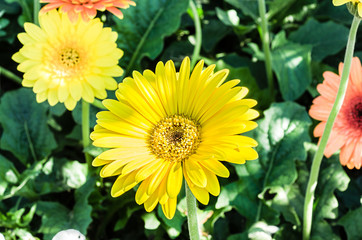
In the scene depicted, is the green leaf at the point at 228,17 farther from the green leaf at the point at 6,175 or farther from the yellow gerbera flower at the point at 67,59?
the green leaf at the point at 6,175

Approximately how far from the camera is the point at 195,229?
43.0 inches

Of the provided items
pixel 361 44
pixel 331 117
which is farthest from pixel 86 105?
pixel 361 44

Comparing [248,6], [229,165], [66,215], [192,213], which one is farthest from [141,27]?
[192,213]

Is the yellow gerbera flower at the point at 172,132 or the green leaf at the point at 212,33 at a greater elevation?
the green leaf at the point at 212,33

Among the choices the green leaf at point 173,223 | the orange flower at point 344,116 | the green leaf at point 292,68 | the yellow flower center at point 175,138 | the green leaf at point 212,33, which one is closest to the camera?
the yellow flower center at point 175,138

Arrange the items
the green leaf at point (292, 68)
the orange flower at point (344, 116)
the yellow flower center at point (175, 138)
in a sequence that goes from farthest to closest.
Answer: the green leaf at point (292, 68), the orange flower at point (344, 116), the yellow flower center at point (175, 138)

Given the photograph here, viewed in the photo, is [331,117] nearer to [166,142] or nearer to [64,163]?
[166,142]

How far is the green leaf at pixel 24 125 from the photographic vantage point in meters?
1.78

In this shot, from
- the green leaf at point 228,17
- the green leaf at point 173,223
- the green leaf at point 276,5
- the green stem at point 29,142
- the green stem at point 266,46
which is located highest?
the green leaf at point 276,5

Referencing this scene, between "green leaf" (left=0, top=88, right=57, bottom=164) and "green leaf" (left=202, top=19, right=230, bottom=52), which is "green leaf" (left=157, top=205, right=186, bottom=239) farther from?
"green leaf" (left=202, top=19, right=230, bottom=52)

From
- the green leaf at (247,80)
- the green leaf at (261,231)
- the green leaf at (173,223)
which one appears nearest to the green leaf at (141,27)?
the green leaf at (247,80)

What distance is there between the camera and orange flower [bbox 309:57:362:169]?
135 cm

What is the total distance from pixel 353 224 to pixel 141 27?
1.06 meters

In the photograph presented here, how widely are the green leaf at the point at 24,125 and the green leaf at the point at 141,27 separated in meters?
0.38
